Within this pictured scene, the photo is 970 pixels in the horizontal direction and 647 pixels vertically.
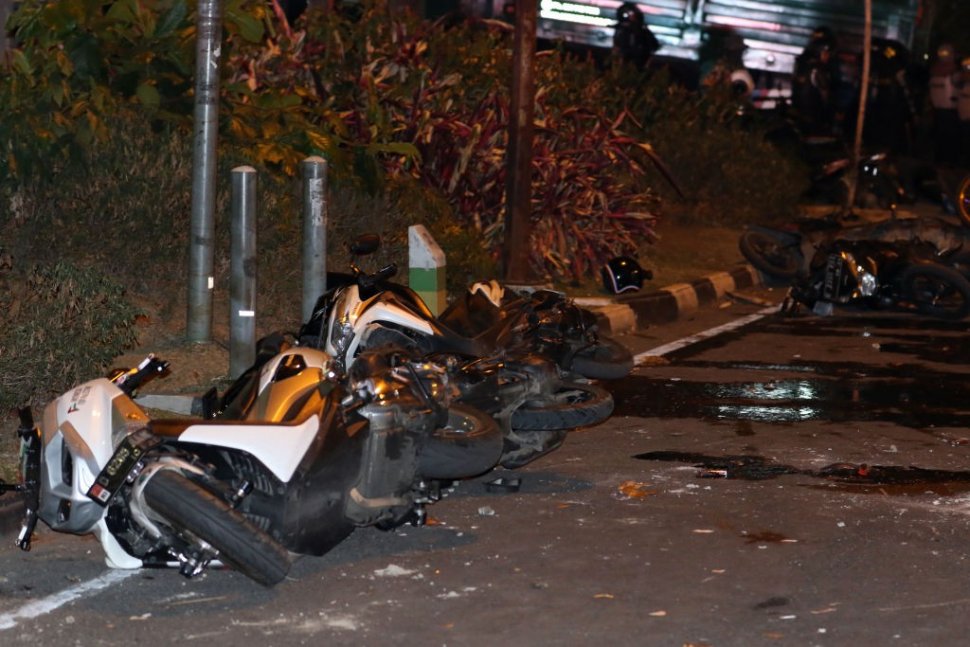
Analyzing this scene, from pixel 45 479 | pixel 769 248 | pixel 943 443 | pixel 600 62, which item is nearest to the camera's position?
pixel 45 479

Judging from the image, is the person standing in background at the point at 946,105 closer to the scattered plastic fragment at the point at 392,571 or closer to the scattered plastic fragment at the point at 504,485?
the scattered plastic fragment at the point at 504,485

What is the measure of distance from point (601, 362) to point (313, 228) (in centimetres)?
220

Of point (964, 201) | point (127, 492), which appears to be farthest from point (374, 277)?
point (964, 201)

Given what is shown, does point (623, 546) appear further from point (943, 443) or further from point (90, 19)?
point (90, 19)

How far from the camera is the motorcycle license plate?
5496mm

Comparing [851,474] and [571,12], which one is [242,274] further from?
[571,12]

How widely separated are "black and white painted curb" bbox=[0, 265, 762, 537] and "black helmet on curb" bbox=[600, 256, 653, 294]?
0.33ft

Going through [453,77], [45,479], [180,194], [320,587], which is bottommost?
[320,587]

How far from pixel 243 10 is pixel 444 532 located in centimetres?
543

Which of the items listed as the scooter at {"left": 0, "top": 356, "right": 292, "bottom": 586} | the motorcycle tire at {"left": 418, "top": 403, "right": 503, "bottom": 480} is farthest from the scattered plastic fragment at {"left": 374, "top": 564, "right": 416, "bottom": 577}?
the scooter at {"left": 0, "top": 356, "right": 292, "bottom": 586}

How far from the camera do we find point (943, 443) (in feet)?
28.3

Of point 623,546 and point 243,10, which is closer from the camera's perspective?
point 623,546

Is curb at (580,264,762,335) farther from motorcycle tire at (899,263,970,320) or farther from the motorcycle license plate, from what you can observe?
the motorcycle license plate

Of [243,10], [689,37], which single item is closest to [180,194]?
[243,10]
